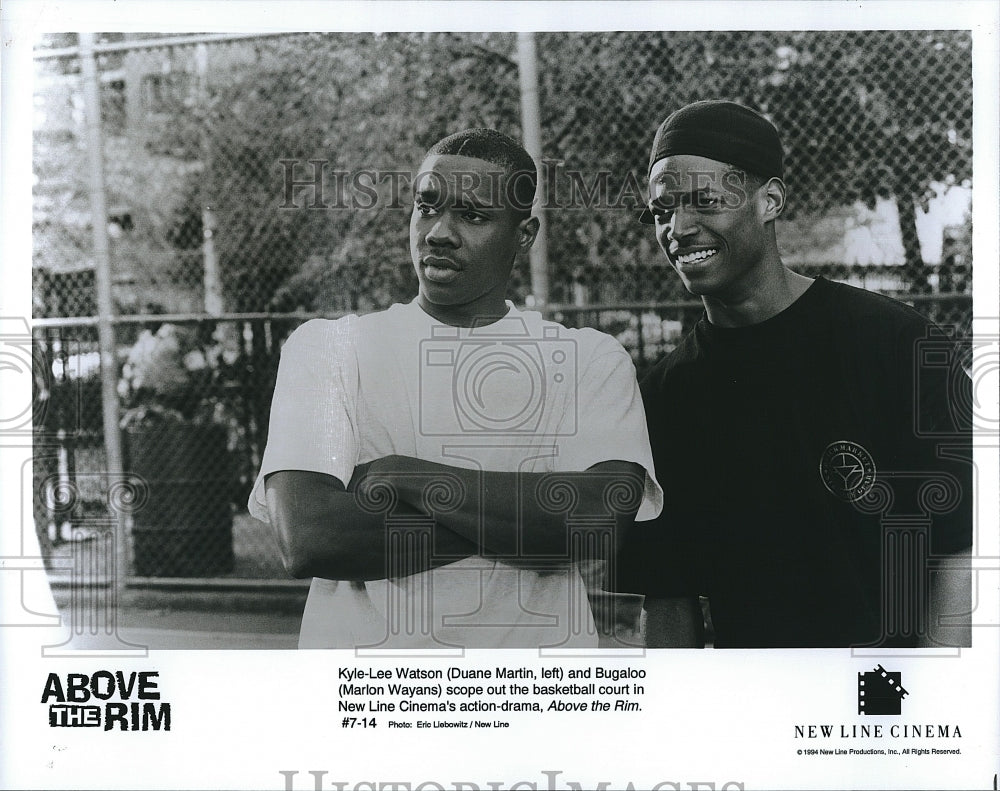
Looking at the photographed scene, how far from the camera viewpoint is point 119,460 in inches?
113

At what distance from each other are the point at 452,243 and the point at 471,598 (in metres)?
0.93

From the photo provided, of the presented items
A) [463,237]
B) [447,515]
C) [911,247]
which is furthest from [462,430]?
[911,247]

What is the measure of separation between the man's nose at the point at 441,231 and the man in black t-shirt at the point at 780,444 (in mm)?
532

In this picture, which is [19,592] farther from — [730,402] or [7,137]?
[730,402]

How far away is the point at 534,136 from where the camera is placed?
9.21 feet

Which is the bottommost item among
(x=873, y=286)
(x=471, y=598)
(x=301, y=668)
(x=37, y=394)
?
(x=301, y=668)

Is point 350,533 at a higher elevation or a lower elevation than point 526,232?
lower

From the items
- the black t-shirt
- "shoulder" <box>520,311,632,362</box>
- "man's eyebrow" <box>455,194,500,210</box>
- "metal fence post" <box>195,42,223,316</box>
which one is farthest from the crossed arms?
"man's eyebrow" <box>455,194,500,210</box>

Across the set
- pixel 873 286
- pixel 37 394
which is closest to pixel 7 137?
pixel 37 394

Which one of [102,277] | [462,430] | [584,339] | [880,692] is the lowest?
[880,692]

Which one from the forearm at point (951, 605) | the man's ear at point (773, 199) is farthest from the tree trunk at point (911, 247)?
the forearm at point (951, 605)

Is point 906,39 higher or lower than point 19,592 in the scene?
higher

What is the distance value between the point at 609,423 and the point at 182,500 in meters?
1.17

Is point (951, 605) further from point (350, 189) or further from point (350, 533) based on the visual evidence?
point (350, 189)
